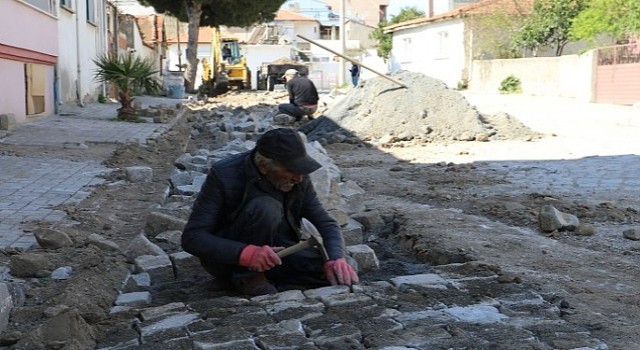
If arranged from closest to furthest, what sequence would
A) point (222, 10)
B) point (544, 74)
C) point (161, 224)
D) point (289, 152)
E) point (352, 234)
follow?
point (289, 152) → point (352, 234) → point (161, 224) → point (544, 74) → point (222, 10)

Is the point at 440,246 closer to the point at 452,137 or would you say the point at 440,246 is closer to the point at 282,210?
the point at 282,210

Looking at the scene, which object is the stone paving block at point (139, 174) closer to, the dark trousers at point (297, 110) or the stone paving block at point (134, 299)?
the stone paving block at point (134, 299)

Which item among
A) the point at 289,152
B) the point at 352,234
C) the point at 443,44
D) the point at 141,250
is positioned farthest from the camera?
the point at 443,44

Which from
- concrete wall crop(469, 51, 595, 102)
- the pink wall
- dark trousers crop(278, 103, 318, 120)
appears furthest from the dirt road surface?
concrete wall crop(469, 51, 595, 102)

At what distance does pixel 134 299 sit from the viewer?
410cm

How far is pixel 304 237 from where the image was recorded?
423 centimetres

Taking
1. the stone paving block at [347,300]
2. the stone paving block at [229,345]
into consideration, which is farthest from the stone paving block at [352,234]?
the stone paving block at [229,345]

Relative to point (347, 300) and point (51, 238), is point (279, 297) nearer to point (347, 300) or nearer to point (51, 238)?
point (347, 300)

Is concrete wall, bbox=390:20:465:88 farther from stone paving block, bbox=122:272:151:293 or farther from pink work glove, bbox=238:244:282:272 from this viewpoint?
pink work glove, bbox=238:244:282:272

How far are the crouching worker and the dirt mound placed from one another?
30.1ft

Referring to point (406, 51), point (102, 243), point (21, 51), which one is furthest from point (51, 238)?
point (406, 51)

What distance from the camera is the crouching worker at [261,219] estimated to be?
377 cm

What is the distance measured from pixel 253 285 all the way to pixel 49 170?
209 inches

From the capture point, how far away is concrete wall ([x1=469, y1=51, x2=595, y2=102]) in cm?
2416
